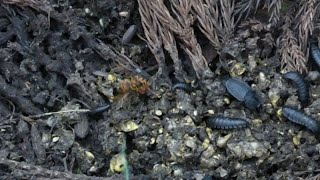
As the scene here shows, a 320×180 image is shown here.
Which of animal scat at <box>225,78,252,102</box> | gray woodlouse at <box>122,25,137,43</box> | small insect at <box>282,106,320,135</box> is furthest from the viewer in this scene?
gray woodlouse at <box>122,25,137,43</box>

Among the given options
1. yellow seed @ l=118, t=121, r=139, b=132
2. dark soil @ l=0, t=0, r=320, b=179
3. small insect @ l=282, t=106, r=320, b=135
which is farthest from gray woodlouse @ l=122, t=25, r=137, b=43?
small insect @ l=282, t=106, r=320, b=135

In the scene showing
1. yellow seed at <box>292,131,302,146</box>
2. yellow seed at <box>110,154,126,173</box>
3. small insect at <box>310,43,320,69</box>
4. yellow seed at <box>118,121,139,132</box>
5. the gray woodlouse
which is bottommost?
yellow seed at <box>292,131,302,146</box>

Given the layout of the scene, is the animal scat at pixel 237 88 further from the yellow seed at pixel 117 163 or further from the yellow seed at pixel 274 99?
the yellow seed at pixel 117 163

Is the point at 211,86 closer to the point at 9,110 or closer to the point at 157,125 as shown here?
the point at 157,125

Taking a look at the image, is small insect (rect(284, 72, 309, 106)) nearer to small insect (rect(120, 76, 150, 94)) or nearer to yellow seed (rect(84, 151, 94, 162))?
small insect (rect(120, 76, 150, 94))

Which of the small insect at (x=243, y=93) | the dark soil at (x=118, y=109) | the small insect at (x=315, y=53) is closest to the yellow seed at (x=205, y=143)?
the dark soil at (x=118, y=109)

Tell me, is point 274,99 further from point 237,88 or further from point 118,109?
point 118,109

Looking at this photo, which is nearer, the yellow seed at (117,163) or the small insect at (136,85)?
the yellow seed at (117,163)
